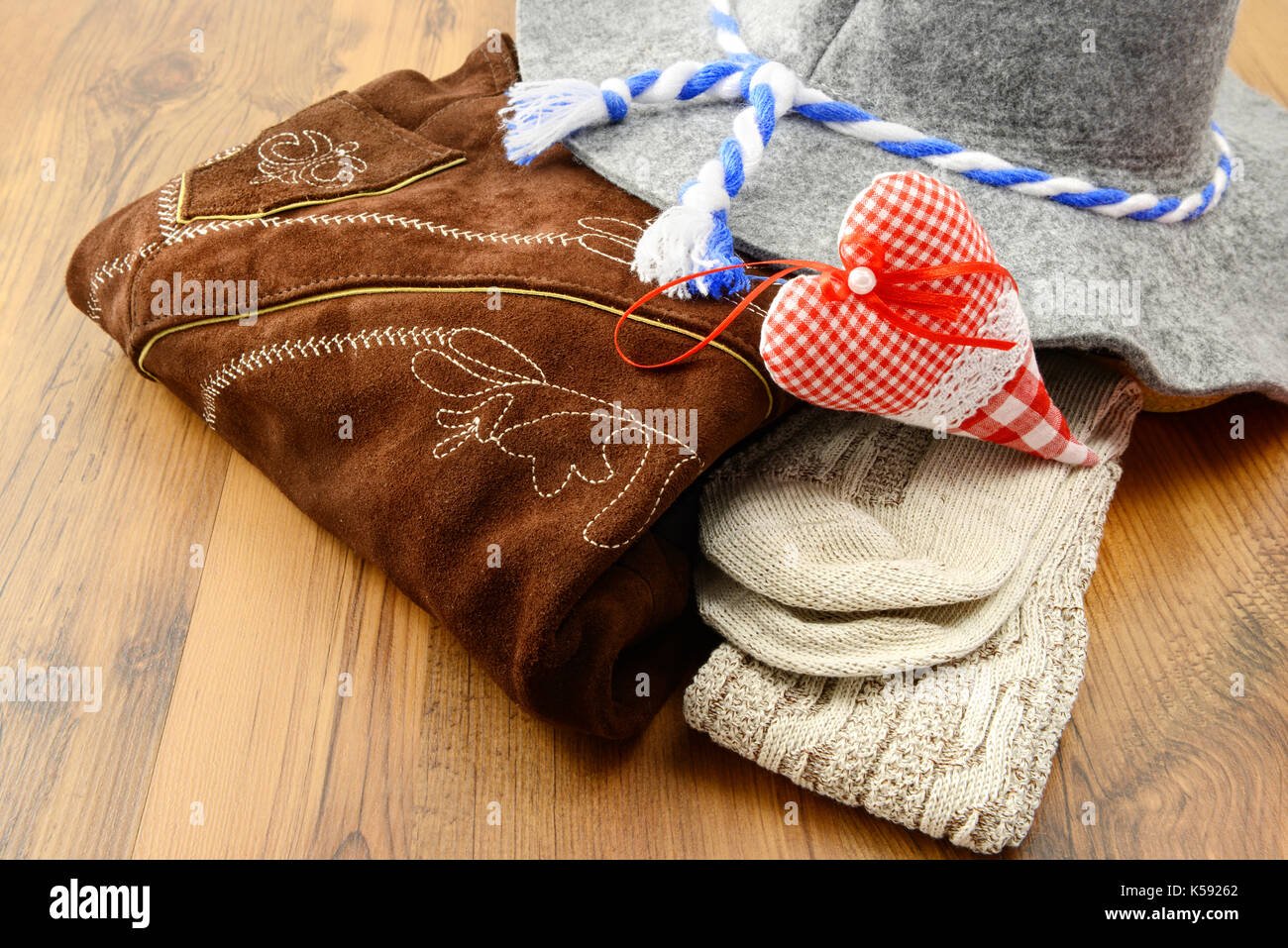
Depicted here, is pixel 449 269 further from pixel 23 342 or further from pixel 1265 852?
pixel 1265 852

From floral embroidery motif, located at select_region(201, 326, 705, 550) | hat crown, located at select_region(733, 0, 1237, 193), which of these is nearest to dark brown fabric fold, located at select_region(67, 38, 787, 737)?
floral embroidery motif, located at select_region(201, 326, 705, 550)

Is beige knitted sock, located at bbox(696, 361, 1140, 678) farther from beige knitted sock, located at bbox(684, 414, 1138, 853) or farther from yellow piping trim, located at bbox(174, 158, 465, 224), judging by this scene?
yellow piping trim, located at bbox(174, 158, 465, 224)

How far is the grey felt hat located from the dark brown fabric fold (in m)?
0.09

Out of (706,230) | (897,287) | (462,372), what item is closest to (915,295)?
(897,287)

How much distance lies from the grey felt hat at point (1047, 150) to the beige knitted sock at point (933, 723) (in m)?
0.19

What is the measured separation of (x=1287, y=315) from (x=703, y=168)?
457mm

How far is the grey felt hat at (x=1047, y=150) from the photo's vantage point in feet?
2.11

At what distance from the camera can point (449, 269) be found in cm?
64

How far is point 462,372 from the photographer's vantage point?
60cm

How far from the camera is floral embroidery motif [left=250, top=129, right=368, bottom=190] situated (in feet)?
2.34

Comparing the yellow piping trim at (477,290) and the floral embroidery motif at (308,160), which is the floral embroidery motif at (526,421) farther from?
the floral embroidery motif at (308,160)

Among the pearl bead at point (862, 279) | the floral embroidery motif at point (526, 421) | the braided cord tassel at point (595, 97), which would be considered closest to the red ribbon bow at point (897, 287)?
the pearl bead at point (862, 279)

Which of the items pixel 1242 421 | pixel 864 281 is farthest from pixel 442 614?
pixel 1242 421

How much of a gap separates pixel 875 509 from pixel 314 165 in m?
0.47
